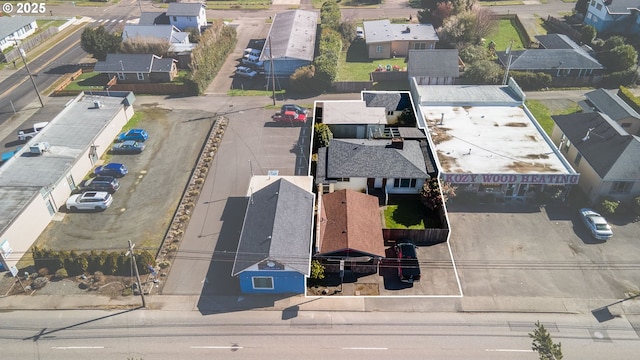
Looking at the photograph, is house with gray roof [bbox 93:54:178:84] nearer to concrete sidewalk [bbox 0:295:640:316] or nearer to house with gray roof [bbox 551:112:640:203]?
concrete sidewalk [bbox 0:295:640:316]

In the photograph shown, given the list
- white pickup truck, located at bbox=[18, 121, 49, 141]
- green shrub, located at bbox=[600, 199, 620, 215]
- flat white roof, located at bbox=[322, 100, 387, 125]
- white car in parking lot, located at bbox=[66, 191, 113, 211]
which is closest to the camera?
green shrub, located at bbox=[600, 199, 620, 215]

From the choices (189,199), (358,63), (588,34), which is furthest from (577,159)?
(189,199)

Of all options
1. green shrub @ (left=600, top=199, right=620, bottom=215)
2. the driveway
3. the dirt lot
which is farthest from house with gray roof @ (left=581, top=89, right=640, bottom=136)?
the dirt lot

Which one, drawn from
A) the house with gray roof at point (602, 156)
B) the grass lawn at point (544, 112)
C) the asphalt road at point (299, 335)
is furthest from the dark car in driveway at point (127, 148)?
the grass lawn at point (544, 112)

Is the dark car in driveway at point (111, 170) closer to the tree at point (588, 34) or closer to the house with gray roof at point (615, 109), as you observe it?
the house with gray roof at point (615, 109)

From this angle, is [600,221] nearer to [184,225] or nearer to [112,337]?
[184,225]

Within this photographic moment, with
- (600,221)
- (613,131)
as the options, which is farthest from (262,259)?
(613,131)
